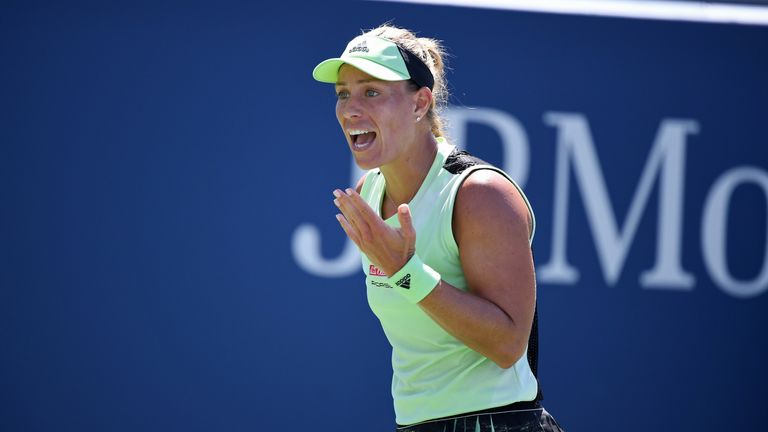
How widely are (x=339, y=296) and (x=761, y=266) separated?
1.96 meters

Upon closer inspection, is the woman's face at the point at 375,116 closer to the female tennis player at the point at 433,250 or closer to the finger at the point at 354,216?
the female tennis player at the point at 433,250

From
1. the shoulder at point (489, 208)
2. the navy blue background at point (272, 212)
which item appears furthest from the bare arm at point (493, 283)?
the navy blue background at point (272, 212)

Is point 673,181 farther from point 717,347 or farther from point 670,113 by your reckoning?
point 717,347

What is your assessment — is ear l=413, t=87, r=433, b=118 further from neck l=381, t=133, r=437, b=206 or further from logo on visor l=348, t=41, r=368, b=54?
logo on visor l=348, t=41, r=368, b=54

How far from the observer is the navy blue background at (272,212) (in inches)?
171

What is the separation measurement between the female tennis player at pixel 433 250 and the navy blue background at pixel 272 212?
1998mm

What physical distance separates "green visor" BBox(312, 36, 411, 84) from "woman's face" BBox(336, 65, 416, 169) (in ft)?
0.12

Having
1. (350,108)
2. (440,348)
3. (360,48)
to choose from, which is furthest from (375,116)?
(440,348)

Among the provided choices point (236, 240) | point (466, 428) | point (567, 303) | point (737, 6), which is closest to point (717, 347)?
point (567, 303)

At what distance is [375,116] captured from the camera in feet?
7.66

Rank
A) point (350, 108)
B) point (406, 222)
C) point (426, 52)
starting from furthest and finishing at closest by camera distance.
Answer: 1. point (426, 52)
2. point (350, 108)
3. point (406, 222)

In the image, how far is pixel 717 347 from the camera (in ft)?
15.3

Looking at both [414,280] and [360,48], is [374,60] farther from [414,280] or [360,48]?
[414,280]

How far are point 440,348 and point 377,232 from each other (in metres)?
0.38
